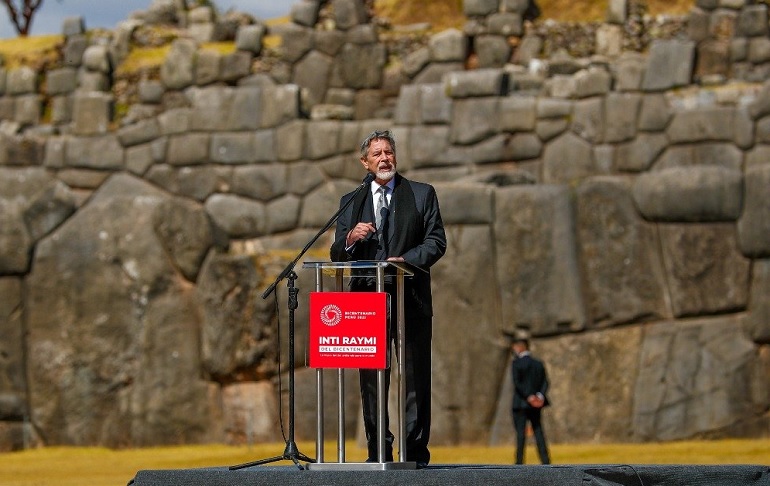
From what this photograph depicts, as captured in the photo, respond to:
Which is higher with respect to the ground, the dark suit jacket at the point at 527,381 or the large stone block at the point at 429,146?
the large stone block at the point at 429,146

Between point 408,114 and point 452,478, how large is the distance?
16376mm

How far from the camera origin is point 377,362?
8320 mm

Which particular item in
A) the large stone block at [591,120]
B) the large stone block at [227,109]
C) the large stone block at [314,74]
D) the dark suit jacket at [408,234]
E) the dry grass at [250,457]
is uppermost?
the large stone block at [314,74]

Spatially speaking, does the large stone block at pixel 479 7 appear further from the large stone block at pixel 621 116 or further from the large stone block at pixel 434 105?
the large stone block at pixel 621 116

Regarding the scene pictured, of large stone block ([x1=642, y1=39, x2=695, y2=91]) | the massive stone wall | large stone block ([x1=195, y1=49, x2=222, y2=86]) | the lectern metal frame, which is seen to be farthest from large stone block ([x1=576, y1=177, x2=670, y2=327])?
the lectern metal frame

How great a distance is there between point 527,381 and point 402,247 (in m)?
8.21

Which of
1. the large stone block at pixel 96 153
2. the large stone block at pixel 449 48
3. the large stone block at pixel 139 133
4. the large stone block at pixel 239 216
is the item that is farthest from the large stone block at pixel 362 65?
the large stone block at pixel 96 153

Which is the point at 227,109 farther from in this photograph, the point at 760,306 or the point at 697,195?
the point at 760,306

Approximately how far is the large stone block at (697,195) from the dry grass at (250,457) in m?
2.62

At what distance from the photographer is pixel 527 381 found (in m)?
16.7

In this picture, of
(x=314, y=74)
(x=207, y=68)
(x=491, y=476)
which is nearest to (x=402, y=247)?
(x=491, y=476)

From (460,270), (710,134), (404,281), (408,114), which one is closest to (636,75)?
(710,134)

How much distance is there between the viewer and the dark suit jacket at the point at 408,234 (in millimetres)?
8703

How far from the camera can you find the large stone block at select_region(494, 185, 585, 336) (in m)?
19.3
